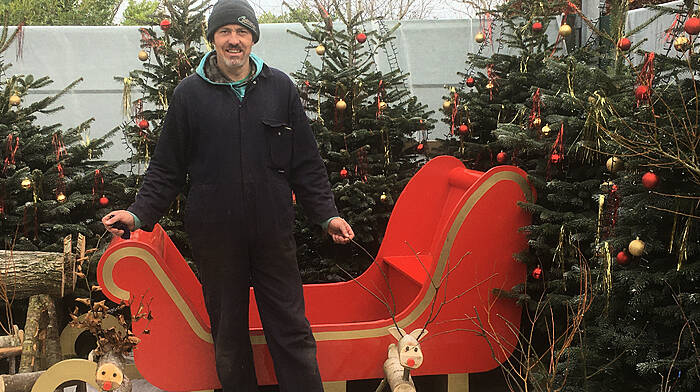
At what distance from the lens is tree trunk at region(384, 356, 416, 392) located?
245 cm

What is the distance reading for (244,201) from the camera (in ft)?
8.41

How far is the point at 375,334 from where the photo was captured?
116 inches

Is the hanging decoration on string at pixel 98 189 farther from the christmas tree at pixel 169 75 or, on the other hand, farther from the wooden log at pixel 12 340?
the wooden log at pixel 12 340

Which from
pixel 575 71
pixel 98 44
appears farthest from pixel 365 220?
pixel 98 44

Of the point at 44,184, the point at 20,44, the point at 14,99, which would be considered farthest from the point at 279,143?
the point at 20,44

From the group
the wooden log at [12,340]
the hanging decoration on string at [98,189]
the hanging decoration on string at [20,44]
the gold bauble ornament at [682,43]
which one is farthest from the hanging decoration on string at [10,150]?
the gold bauble ornament at [682,43]

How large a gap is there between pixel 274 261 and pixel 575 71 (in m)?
1.72

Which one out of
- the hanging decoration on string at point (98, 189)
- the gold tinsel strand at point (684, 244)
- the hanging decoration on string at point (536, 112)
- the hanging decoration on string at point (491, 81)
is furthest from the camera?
the hanging decoration on string at point (491, 81)

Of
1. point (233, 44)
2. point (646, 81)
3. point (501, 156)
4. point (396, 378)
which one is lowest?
point (396, 378)

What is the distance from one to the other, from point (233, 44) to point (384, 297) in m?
1.78

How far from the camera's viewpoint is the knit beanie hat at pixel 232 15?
254 centimetres

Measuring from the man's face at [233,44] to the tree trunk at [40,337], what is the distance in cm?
161

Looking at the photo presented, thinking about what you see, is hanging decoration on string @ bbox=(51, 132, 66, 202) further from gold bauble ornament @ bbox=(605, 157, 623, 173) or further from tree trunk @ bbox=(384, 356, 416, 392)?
gold bauble ornament @ bbox=(605, 157, 623, 173)

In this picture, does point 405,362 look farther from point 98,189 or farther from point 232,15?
point 98,189
